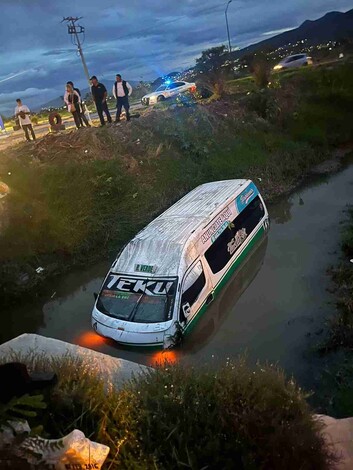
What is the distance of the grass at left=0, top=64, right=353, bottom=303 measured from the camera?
48.3 ft

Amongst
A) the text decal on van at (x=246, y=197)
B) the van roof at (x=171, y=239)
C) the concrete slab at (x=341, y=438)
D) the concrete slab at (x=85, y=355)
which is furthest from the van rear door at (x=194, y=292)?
the concrete slab at (x=341, y=438)

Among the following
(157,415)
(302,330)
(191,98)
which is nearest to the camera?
(157,415)

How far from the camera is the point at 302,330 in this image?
31.7ft

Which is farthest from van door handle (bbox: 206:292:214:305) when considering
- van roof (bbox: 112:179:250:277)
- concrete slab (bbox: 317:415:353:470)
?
concrete slab (bbox: 317:415:353:470)

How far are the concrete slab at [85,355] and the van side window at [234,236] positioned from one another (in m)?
4.25

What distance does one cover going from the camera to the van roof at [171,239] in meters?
Result: 9.51

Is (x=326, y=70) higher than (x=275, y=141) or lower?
higher

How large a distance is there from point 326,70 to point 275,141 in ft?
30.8

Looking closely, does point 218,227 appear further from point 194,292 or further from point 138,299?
point 138,299

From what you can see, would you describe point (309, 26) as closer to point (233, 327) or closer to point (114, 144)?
point (114, 144)

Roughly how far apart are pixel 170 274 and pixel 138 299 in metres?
0.88

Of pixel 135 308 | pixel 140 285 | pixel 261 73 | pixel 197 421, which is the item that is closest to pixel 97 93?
pixel 140 285

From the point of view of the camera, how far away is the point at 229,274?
36.0ft

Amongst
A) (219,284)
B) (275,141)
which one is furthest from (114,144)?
(219,284)
